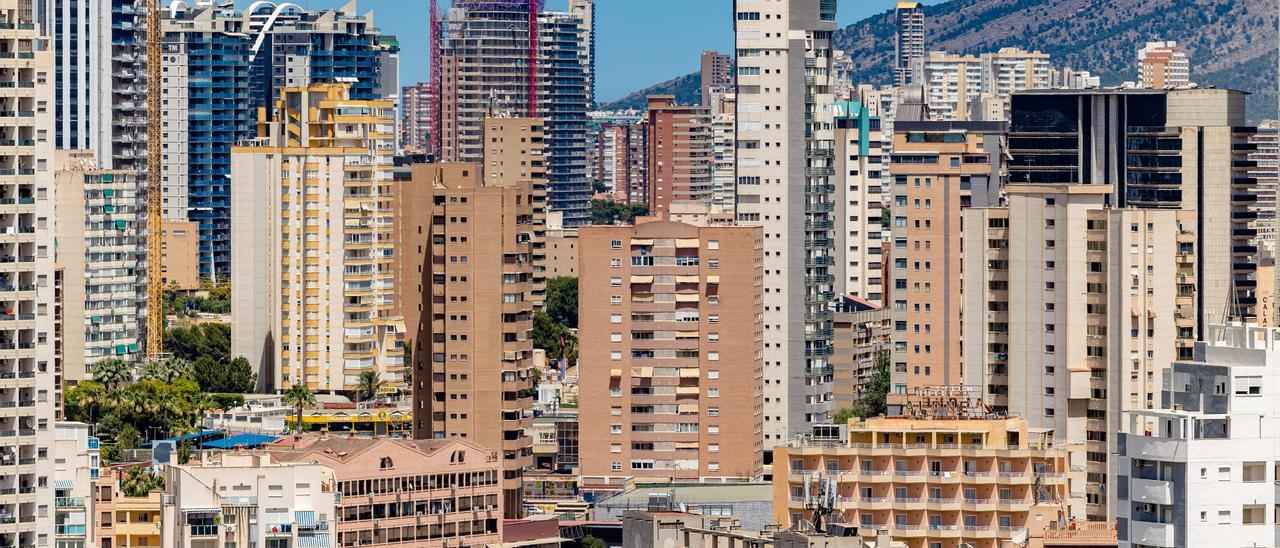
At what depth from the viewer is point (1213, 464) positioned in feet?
195

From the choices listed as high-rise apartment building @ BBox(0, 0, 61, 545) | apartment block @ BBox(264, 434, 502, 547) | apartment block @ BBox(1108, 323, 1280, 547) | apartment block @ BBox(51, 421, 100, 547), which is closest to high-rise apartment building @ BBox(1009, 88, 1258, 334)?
apartment block @ BBox(264, 434, 502, 547)

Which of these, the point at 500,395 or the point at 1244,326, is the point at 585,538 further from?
the point at 1244,326

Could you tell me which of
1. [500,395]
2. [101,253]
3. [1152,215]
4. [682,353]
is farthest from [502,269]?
[101,253]

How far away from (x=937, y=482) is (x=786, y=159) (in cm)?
6151

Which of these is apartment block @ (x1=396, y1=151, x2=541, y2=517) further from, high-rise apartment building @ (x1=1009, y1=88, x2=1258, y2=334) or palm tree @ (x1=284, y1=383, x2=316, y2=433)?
high-rise apartment building @ (x1=1009, y1=88, x2=1258, y2=334)

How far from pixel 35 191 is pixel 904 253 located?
77.1 m

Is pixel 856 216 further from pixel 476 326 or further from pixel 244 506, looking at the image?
pixel 244 506

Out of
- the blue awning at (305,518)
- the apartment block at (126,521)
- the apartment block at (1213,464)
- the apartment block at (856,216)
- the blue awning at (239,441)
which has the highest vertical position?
the apartment block at (856,216)

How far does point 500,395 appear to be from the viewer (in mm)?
122938

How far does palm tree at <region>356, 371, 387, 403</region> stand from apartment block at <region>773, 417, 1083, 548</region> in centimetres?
8553

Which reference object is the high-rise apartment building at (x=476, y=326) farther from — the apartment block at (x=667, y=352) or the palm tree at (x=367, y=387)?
the palm tree at (x=367, y=387)

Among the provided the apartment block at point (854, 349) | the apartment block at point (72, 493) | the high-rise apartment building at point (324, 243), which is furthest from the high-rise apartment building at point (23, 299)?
the high-rise apartment building at point (324, 243)

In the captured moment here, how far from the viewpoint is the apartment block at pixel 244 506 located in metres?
85.4

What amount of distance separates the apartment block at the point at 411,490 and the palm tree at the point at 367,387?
2664 inches
